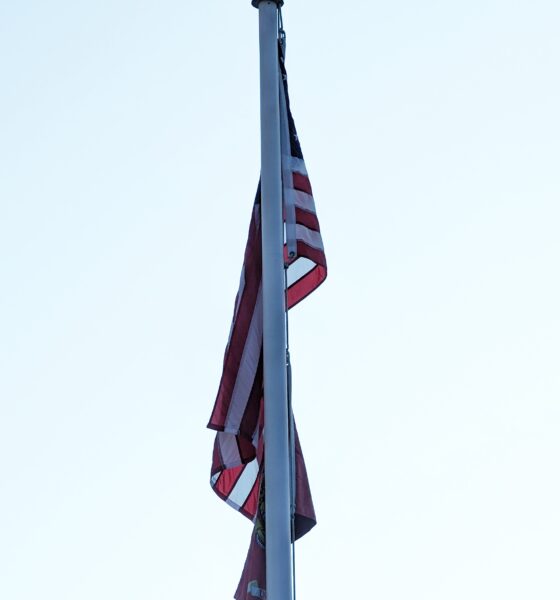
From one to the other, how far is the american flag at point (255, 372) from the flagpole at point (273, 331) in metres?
0.31

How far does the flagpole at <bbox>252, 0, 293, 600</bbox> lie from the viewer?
9359mm

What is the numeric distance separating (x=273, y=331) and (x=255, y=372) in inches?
16.1

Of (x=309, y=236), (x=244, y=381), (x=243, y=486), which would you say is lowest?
(x=243, y=486)

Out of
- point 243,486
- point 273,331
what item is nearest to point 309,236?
point 273,331

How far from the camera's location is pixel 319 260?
1082 centimetres

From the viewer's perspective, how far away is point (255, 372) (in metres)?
10.2

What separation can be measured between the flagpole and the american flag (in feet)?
1.00

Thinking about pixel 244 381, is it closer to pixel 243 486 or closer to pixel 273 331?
pixel 273 331

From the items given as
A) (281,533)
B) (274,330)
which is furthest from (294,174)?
(281,533)

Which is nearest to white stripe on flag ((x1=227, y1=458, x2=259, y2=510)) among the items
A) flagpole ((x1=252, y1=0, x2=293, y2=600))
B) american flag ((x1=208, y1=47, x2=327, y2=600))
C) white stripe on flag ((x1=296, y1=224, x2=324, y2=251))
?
american flag ((x1=208, y1=47, x2=327, y2=600))

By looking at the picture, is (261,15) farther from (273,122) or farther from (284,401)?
(284,401)

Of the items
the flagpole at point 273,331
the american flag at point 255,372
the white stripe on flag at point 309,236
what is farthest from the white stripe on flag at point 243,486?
the white stripe on flag at point 309,236

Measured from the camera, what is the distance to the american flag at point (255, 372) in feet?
33.1

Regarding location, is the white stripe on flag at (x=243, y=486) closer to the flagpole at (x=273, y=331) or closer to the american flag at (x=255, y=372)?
the american flag at (x=255, y=372)
